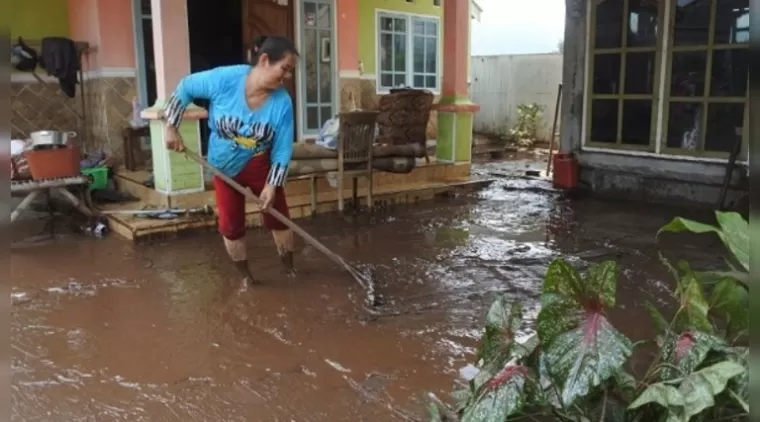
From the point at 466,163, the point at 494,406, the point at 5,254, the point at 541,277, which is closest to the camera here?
the point at 5,254

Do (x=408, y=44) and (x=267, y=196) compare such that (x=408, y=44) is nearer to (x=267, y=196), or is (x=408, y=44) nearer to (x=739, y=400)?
(x=267, y=196)

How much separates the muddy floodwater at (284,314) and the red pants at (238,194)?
0.39m

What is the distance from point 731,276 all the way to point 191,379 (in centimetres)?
229

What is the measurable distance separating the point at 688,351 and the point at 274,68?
278 cm

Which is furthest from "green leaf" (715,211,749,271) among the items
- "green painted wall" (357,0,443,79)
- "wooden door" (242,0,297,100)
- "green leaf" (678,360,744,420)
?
"green painted wall" (357,0,443,79)

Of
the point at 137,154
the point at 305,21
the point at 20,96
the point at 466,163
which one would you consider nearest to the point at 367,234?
the point at 466,163

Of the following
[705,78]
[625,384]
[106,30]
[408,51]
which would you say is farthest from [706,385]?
[408,51]

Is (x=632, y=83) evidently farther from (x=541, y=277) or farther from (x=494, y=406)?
(x=494, y=406)

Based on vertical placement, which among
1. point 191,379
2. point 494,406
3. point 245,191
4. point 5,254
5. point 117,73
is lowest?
point 191,379

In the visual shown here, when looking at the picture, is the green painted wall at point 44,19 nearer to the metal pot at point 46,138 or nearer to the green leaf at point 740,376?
the metal pot at point 46,138

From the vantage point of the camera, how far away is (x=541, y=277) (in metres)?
4.46

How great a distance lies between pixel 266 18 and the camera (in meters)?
8.00

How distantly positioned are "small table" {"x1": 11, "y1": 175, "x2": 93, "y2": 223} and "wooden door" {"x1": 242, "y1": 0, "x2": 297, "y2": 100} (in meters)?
3.01

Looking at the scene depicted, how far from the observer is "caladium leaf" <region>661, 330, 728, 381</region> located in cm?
190
